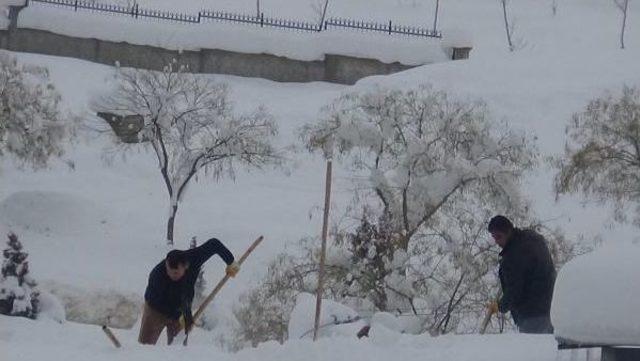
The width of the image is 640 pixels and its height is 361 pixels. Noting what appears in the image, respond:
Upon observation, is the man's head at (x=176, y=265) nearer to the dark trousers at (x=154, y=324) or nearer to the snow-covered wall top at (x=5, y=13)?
the dark trousers at (x=154, y=324)

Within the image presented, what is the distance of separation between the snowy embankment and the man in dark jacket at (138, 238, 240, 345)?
32.8 inches

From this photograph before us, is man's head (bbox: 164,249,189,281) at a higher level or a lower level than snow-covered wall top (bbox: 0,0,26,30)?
lower

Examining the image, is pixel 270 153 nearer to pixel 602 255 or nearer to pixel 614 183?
pixel 614 183

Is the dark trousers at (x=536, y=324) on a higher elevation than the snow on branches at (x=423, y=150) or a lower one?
lower

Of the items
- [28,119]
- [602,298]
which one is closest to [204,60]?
→ [28,119]

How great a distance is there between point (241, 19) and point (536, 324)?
1119 inches

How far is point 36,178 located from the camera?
3244cm

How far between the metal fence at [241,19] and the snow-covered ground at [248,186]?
182cm

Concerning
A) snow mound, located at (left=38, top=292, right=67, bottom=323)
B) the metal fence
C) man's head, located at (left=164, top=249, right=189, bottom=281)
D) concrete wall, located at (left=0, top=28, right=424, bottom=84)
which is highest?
the metal fence

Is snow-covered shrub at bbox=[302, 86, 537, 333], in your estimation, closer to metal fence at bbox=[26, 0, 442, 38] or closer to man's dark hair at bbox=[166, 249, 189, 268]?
man's dark hair at bbox=[166, 249, 189, 268]

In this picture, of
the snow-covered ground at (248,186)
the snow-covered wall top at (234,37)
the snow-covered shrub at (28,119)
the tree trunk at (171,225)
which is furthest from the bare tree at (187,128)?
the snow-covered wall top at (234,37)

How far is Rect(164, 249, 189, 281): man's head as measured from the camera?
10.9 meters

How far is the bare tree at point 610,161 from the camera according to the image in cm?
2262

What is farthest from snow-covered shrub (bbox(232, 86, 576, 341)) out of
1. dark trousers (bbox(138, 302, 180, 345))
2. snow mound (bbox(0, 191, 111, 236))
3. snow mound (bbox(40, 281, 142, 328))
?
snow mound (bbox(0, 191, 111, 236))
